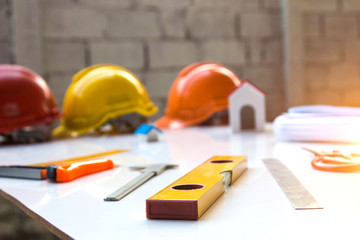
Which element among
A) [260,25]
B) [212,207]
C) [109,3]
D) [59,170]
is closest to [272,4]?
[260,25]

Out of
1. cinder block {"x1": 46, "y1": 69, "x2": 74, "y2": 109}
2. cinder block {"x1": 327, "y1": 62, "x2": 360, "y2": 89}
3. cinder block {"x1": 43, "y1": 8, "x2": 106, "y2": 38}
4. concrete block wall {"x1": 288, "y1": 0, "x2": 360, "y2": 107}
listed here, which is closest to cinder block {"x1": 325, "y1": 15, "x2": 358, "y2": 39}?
concrete block wall {"x1": 288, "y1": 0, "x2": 360, "y2": 107}

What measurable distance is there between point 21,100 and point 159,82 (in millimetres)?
1474

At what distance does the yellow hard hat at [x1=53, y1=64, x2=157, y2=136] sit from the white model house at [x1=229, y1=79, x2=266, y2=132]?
1.62 ft

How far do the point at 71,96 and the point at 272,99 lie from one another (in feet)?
6.28

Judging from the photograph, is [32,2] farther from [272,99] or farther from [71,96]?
[272,99]

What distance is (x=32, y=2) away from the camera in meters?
2.79

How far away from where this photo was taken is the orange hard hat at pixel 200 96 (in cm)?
220

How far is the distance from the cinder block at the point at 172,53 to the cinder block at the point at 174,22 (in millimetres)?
69

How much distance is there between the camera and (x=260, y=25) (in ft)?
11.0

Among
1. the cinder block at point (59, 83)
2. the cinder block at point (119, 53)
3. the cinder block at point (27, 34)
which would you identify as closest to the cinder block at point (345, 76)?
the cinder block at point (119, 53)

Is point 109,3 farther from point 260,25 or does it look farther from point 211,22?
point 260,25

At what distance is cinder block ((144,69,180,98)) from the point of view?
314 centimetres

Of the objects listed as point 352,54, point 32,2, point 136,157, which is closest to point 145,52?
point 32,2

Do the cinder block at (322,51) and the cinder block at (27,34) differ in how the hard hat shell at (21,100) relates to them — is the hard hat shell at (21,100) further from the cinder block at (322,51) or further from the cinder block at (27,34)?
the cinder block at (322,51)
